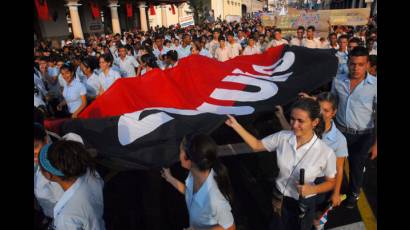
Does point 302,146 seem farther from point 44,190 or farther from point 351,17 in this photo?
point 351,17

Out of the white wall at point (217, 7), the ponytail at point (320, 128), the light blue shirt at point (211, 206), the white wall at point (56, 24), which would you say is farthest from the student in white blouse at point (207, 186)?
the white wall at point (217, 7)

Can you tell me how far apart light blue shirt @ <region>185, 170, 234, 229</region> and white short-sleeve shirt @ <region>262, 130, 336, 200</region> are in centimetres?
62

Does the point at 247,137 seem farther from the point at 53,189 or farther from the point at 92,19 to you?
the point at 92,19

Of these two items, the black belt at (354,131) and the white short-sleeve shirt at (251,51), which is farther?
the white short-sleeve shirt at (251,51)

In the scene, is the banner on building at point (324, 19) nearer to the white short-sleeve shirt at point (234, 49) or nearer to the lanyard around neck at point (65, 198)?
the white short-sleeve shirt at point (234, 49)

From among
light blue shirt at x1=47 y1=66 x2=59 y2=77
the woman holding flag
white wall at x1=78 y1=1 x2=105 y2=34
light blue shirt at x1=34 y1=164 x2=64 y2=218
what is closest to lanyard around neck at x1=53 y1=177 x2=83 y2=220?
light blue shirt at x1=34 y1=164 x2=64 y2=218

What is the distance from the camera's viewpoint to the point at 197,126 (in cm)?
301

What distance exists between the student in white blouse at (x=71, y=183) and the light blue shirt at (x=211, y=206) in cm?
73

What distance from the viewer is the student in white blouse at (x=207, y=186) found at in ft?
6.43

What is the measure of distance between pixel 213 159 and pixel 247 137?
2.04 ft

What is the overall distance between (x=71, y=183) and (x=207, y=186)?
0.94m

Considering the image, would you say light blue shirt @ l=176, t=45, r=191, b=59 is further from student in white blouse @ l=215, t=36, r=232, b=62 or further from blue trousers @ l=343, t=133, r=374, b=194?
blue trousers @ l=343, t=133, r=374, b=194

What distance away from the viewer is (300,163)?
222cm

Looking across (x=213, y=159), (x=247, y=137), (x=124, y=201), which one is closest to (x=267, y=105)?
(x=247, y=137)
